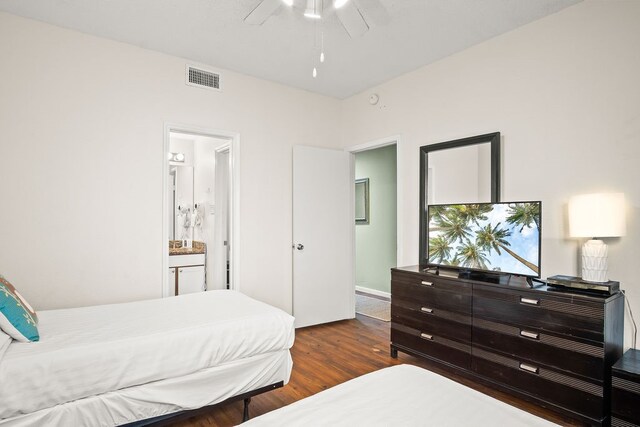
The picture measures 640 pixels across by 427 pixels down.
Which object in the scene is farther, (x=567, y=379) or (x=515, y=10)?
(x=515, y=10)

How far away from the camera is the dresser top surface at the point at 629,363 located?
1.99m

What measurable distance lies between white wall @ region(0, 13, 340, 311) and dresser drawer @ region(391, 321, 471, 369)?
67.5 inches

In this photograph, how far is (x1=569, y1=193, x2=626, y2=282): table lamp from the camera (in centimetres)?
225

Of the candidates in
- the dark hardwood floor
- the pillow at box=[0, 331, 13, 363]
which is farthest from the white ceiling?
the dark hardwood floor

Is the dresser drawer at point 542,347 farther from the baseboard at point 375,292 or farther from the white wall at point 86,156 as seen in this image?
the baseboard at point 375,292

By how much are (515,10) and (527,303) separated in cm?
219

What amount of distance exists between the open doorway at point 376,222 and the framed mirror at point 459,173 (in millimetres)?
1850

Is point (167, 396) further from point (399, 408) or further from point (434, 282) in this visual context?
point (434, 282)

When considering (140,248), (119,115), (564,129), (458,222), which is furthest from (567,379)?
(119,115)

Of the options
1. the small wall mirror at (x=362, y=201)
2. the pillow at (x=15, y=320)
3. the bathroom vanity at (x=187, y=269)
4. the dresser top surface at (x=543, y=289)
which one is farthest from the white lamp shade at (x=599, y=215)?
the bathroom vanity at (x=187, y=269)

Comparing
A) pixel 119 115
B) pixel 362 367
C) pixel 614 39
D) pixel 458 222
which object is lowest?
pixel 362 367

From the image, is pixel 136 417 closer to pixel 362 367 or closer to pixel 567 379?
pixel 362 367

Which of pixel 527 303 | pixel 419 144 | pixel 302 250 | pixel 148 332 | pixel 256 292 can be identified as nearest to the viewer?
pixel 148 332

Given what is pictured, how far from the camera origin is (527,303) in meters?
2.39
